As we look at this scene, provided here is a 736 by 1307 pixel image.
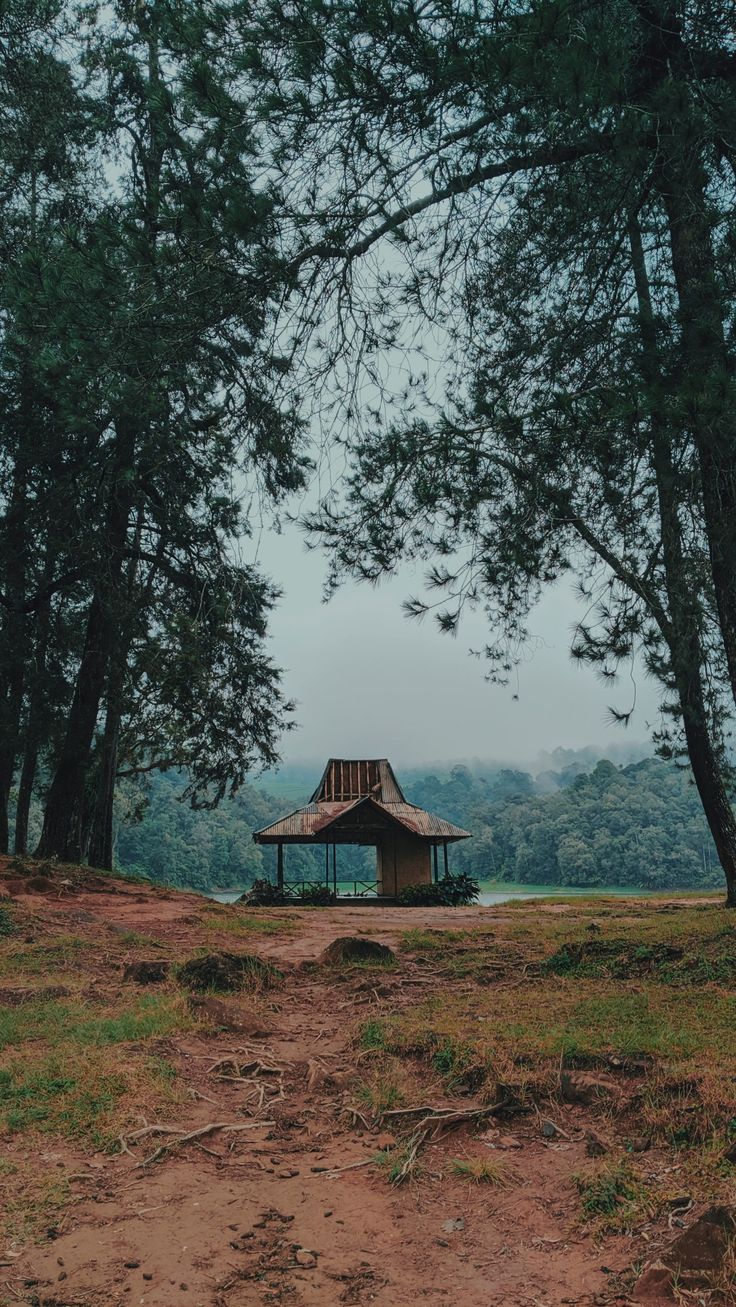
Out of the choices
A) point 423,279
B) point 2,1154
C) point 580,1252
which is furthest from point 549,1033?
point 423,279

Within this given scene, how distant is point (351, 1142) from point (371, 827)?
2050cm

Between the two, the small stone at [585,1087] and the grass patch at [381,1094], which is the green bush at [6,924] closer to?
the grass patch at [381,1094]

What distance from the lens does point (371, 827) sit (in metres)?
23.9

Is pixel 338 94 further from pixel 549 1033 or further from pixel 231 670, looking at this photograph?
pixel 231 670

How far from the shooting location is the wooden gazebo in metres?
23.3

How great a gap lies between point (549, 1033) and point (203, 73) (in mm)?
5273

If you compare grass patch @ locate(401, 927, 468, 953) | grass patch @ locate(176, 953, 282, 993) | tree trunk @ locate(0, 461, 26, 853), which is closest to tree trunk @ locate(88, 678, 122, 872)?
tree trunk @ locate(0, 461, 26, 853)

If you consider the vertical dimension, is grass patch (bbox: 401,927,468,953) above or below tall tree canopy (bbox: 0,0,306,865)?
below

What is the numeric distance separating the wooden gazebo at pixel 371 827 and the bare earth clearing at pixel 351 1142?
17.2 m

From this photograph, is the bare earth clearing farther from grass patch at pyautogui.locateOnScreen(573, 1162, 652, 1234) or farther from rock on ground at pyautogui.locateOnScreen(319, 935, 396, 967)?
rock on ground at pyautogui.locateOnScreen(319, 935, 396, 967)

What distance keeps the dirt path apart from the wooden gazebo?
1913 centimetres

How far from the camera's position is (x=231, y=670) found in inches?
555

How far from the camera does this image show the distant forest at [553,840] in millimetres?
48062

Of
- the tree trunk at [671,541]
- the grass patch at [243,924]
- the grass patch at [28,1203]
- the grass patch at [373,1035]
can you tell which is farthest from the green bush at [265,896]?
the grass patch at [28,1203]
